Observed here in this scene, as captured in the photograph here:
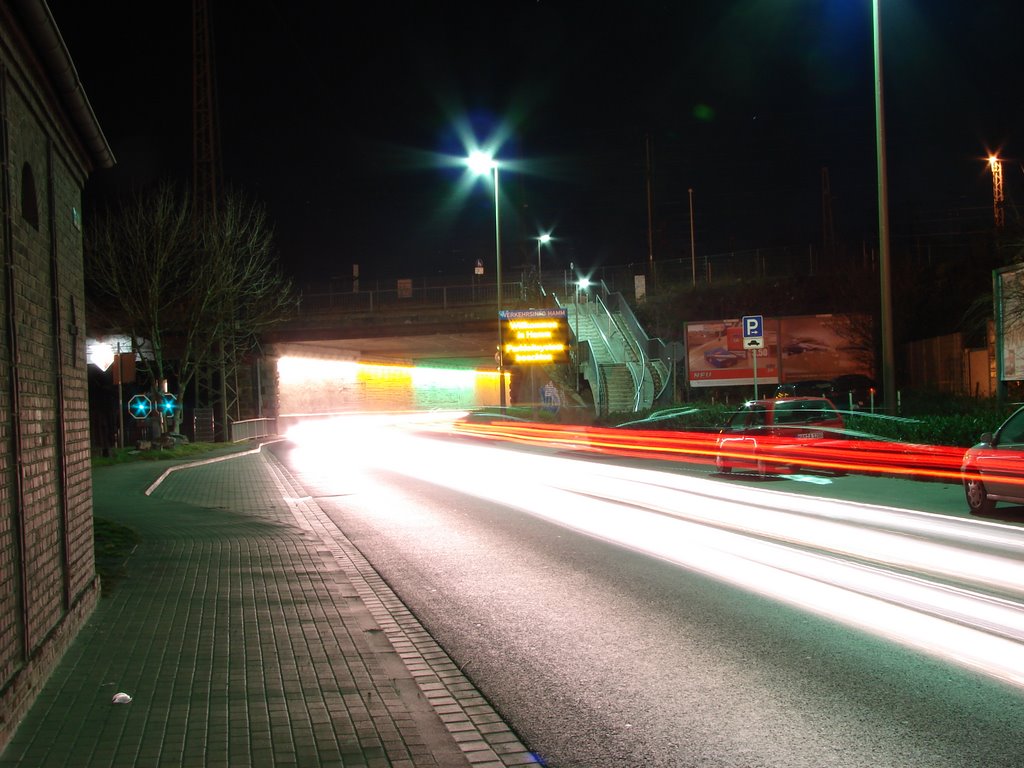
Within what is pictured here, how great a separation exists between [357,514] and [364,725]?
1015cm

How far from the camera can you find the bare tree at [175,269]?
31.3 meters

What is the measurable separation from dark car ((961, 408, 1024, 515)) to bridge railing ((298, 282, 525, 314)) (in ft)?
111

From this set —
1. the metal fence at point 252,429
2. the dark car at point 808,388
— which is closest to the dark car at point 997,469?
the dark car at point 808,388

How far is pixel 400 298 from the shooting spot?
45781mm

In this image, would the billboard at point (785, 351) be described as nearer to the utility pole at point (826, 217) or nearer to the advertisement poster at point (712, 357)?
the advertisement poster at point (712, 357)

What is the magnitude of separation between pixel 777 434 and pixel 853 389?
19114 mm

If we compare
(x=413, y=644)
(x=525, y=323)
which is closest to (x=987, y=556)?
(x=413, y=644)

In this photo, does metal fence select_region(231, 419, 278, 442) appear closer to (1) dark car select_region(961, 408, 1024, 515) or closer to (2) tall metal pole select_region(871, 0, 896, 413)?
(2) tall metal pole select_region(871, 0, 896, 413)

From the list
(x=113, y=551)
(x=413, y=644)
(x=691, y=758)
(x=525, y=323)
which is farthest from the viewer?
(x=525, y=323)

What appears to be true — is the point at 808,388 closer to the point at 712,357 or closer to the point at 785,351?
the point at 785,351

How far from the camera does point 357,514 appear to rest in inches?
588

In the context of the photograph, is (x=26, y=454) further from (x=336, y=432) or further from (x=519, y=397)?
(x=519, y=397)

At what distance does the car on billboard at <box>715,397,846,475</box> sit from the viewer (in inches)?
728

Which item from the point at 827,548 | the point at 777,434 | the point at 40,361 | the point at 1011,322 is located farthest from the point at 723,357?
the point at 40,361
